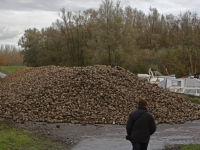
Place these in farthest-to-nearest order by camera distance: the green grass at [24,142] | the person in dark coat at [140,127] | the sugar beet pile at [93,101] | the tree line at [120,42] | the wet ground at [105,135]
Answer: the tree line at [120,42] < the sugar beet pile at [93,101] < the wet ground at [105,135] < the green grass at [24,142] < the person in dark coat at [140,127]

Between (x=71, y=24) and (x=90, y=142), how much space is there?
185 feet

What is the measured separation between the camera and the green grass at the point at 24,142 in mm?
10156

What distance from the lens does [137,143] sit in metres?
6.69

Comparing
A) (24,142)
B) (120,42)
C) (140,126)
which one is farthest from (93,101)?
(120,42)

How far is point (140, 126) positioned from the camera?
6727 millimetres

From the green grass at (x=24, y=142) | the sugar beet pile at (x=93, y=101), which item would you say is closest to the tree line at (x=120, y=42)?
the sugar beet pile at (x=93, y=101)

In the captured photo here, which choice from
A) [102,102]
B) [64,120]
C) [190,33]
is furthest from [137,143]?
[190,33]

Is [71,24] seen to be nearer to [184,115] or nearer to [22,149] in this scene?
[184,115]

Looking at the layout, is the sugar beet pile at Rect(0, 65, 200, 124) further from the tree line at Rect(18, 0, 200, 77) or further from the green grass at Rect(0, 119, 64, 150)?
the tree line at Rect(18, 0, 200, 77)

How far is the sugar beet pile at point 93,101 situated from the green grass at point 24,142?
3744mm

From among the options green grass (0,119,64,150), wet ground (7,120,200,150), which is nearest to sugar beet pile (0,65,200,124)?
wet ground (7,120,200,150)

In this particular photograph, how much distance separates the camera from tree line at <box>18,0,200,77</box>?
45.1 meters

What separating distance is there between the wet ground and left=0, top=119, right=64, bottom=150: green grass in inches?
23.4

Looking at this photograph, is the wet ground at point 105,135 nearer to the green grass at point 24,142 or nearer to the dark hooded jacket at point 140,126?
the green grass at point 24,142
